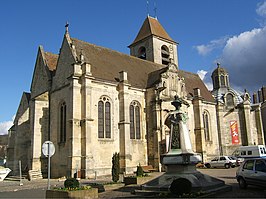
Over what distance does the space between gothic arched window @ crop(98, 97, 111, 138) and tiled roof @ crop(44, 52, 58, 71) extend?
8352 mm

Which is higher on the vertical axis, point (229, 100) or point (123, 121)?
point (229, 100)

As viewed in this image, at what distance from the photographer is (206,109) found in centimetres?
3675

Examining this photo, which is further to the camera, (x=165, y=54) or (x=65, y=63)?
(x=165, y=54)

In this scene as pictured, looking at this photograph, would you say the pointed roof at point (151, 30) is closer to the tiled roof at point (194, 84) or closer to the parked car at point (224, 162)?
the tiled roof at point (194, 84)

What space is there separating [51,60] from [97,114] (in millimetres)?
A: 10667

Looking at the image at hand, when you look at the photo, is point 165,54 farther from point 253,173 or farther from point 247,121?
point 253,173

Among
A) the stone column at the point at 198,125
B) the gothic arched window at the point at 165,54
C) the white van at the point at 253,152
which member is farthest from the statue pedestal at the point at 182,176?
the gothic arched window at the point at 165,54

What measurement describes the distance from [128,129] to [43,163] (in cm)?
906

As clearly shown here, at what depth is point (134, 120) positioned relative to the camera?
2820cm

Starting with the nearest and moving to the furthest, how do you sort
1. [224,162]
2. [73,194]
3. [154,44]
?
[73,194]
[224,162]
[154,44]

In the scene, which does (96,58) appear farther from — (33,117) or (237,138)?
(237,138)

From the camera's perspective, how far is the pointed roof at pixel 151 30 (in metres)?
41.6

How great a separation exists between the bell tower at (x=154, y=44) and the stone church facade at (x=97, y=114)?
4730mm

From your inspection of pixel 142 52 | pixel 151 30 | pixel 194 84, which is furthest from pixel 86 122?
pixel 151 30
